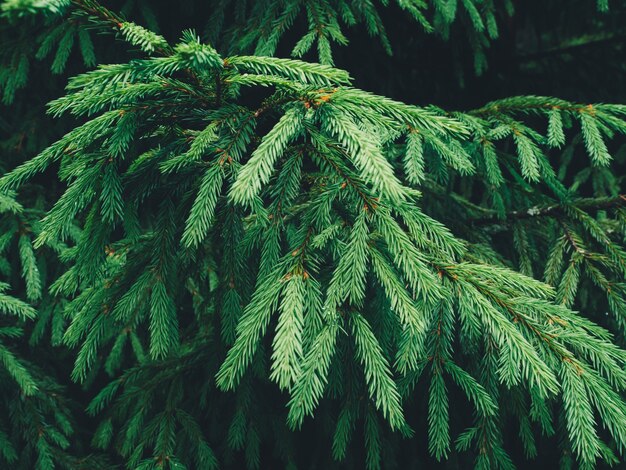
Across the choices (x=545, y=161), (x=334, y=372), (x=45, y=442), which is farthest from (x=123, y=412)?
(x=545, y=161)

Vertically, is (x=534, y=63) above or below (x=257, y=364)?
above

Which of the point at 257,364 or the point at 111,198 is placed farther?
the point at 257,364

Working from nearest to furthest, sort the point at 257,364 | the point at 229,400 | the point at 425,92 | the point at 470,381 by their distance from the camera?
the point at 470,381, the point at 257,364, the point at 229,400, the point at 425,92

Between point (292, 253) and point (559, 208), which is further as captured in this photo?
point (559, 208)

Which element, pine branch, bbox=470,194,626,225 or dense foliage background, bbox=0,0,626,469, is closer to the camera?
dense foliage background, bbox=0,0,626,469

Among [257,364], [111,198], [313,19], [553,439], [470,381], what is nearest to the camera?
[111,198]

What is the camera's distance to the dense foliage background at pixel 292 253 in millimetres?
1202

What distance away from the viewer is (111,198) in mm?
1290

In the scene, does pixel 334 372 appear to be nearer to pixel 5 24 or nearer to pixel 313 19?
pixel 313 19

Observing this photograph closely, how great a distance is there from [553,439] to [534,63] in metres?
2.88

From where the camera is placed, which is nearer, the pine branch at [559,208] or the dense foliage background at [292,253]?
the dense foliage background at [292,253]

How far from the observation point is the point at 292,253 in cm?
129

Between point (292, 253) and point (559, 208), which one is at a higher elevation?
point (292, 253)

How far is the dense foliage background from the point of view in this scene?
3.94 ft
